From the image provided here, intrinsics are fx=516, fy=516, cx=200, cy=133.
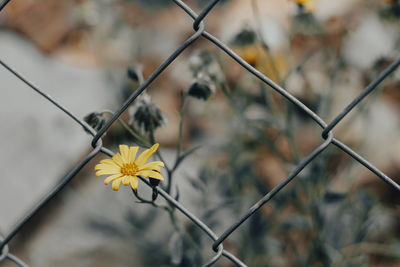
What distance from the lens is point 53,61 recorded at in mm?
2234

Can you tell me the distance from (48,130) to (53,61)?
415 mm

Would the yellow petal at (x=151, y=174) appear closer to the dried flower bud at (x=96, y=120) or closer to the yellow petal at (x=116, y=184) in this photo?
the yellow petal at (x=116, y=184)

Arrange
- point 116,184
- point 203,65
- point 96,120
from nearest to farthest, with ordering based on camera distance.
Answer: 1. point 116,184
2. point 96,120
3. point 203,65

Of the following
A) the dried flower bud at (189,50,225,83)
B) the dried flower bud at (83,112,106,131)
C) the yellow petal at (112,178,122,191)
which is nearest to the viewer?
the yellow petal at (112,178,122,191)

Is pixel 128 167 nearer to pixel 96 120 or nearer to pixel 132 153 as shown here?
pixel 132 153

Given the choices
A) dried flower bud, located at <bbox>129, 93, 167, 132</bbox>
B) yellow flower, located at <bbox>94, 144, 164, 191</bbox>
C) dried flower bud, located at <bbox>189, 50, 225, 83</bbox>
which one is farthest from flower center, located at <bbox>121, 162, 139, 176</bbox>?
dried flower bud, located at <bbox>189, 50, 225, 83</bbox>

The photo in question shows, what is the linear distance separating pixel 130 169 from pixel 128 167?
10 millimetres

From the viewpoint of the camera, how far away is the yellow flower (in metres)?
0.69

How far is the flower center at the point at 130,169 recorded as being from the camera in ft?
2.35

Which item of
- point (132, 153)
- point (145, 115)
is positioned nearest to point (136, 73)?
point (145, 115)

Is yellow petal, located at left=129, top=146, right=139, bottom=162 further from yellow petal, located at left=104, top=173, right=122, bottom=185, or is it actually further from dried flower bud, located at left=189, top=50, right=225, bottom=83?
dried flower bud, located at left=189, top=50, right=225, bottom=83

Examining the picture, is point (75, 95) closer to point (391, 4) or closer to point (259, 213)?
point (259, 213)

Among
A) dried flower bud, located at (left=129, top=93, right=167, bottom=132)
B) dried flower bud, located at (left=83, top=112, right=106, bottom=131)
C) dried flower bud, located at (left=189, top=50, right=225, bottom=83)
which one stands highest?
dried flower bud, located at (left=189, top=50, right=225, bottom=83)

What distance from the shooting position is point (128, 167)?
0.73 metres
